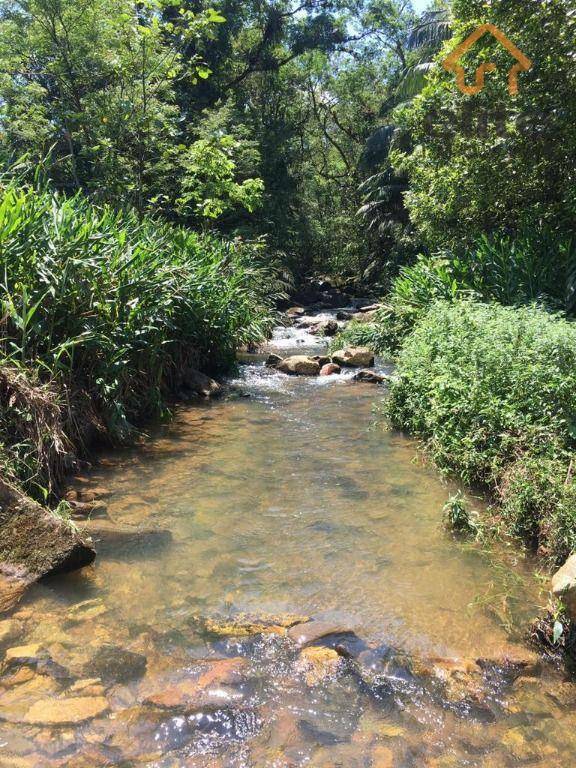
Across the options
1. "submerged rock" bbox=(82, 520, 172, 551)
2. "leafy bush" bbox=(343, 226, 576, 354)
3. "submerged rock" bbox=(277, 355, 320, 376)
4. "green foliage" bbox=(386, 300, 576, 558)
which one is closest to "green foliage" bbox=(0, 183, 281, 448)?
"submerged rock" bbox=(82, 520, 172, 551)

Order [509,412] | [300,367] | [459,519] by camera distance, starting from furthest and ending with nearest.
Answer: [300,367] → [509,412] → [459,519]

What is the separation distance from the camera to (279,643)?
3258 millimetres

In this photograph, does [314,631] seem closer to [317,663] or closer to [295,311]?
[317,663]

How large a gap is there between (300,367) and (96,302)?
5.55m

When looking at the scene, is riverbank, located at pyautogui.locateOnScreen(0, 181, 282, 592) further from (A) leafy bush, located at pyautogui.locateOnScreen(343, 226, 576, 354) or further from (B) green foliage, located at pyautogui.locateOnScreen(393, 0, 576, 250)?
(B) green foliage, located at pyautogui.locateOnScreen(393, 0, 576, 250)

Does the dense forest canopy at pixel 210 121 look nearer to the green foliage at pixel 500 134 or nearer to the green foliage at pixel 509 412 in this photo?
the green foliage at pixel 500 134

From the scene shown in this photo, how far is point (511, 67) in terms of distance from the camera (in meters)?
9.50

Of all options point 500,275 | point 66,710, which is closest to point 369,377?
point 500,275

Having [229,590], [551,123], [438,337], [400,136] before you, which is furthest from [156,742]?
[400,136]

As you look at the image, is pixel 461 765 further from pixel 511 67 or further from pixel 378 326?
pixel 378 326

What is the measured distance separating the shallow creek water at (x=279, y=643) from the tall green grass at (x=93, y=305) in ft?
3.80

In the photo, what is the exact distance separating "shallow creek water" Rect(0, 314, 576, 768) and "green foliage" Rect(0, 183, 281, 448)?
120 cm

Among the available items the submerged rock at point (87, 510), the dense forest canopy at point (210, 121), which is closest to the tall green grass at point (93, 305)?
the submerged rock at point (87, 510)

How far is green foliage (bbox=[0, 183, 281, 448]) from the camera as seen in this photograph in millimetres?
5453
